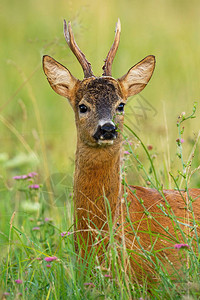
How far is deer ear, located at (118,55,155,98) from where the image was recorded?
5.92 meters

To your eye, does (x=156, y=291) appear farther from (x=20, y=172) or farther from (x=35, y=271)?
(x=20, y=172)

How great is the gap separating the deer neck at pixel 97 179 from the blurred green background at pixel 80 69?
1.08 m

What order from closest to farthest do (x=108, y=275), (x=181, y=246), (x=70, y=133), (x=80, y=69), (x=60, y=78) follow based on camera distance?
(x=181, y=246)
(x=108, y=275)
(x=60, y=78)
(x=70, y=133)
(x=80, y=69)

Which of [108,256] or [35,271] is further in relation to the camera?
[35,271]

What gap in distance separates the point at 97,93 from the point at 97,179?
619 mm

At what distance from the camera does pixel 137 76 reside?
6.01m

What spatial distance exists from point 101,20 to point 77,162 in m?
6.21

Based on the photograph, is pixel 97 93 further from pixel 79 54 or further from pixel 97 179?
pixel 97 179

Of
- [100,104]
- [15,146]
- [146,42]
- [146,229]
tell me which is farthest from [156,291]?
[146,42]

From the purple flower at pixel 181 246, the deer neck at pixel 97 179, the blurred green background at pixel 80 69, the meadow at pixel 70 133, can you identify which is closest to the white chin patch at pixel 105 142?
the deer neck at pixel 97 179

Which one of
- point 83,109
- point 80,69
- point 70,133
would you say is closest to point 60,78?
point 83,109

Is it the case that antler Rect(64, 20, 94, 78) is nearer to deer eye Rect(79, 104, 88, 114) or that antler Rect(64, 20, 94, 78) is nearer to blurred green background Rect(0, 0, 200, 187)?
deer eye Rect(79, 104, 88, 114)

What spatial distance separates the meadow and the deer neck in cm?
13

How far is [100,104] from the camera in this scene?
5.45 meters
